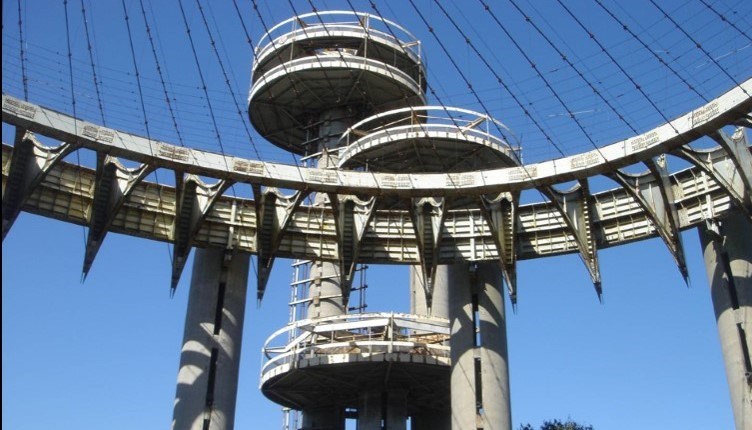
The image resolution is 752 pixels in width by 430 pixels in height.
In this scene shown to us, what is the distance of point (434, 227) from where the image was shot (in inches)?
1895

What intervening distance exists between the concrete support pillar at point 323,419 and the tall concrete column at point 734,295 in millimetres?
31391

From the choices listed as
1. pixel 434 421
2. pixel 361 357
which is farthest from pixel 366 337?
pixel 434 421

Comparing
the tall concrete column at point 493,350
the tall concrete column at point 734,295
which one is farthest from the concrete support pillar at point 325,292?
the tall concrete column at point 734,295

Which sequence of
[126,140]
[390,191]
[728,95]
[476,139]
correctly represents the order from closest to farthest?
1. [728,95]
2. [126,140]
3. [390,191]
4. [476,139]

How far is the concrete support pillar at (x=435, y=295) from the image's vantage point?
65500 millimetres

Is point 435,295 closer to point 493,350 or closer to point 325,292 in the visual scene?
point 325,292

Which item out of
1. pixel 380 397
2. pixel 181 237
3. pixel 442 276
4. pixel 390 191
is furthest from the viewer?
pixel 442 276

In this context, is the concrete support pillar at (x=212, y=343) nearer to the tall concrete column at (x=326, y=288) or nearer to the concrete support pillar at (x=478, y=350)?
the concrete support pillar at (x=478, y=350)

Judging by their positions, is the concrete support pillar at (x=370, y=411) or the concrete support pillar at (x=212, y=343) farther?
the concrete support pillar at (x=370, y=411)

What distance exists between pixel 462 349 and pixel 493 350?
1.90 metres

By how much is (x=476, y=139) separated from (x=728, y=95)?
711 inches

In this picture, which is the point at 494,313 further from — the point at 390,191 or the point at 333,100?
the point at 333,100

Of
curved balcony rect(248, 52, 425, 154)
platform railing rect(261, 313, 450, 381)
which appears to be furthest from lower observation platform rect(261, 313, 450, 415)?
curved balcony rect(248, 52, 425, 154)

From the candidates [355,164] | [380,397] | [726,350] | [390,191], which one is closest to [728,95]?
[726,350]
